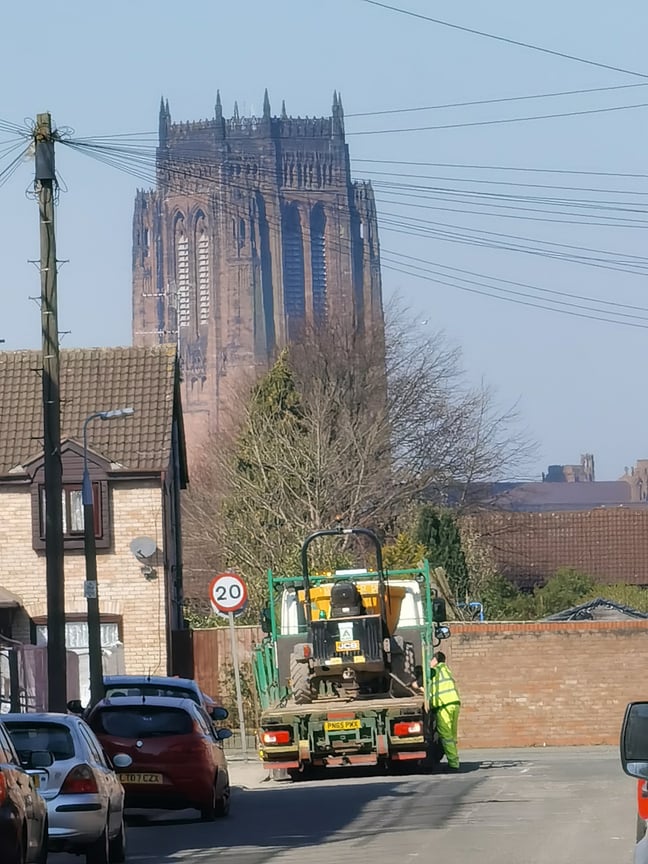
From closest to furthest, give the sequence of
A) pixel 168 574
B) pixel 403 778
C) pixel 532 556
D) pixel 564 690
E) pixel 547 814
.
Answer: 1. pixel 547 814
2. pixel 403 778
3. pixel 564 690
4. pixel 168 574
5. pixel 532 556

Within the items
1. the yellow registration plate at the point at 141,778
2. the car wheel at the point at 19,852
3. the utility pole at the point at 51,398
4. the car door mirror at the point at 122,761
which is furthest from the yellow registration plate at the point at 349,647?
the car wheel at the point at 19,852

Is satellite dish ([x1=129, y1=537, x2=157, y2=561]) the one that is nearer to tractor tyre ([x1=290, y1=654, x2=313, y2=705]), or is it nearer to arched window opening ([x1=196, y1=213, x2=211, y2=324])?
tractor tyre ([x1=290, y1=654, x2=313, y2=705])

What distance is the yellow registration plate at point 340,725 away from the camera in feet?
74.8

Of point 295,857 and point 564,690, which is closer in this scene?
point 295,857

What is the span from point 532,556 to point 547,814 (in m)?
51.1

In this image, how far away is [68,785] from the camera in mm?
14055

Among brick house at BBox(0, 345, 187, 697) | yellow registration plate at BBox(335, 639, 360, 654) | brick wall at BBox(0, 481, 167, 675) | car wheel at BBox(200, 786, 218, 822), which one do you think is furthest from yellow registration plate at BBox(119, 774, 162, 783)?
brick wall at BBox(0, 481, 167, 675)

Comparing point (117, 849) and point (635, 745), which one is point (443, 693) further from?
point (635, 745)

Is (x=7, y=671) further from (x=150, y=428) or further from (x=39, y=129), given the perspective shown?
(x=150, y=428)

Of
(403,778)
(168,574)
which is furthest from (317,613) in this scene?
(168,574)

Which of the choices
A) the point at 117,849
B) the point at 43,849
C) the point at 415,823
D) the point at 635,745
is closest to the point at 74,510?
the point at 415,823

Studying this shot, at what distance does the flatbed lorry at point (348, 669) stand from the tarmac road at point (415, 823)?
0.52 meters

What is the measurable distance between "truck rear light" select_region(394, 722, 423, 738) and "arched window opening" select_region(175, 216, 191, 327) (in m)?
152

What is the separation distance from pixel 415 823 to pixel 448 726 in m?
7.43
